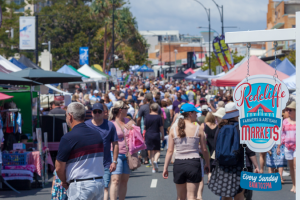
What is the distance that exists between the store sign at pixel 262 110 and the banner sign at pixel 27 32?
26825 millimetres

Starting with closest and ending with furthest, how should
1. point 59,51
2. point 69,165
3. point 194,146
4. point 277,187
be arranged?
point 277,187 < point 69,165 < point 194,146 < point 59,51

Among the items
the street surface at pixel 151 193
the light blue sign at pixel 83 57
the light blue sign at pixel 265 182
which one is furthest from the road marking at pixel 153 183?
the light blue sign at pixel 83 57

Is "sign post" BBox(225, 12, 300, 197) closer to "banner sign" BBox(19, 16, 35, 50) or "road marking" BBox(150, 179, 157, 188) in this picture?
"road marking" BBox(150, 179, 157, 188)

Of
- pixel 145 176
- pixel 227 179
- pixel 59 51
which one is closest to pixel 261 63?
pixel 145 176

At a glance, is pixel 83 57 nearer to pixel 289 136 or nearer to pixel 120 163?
pixel 289 136

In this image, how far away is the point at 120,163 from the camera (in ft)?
23.0

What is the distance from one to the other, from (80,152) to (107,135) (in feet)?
6.34

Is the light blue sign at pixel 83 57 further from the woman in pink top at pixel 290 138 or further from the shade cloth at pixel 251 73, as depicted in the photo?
the woman in pink top at pixel 290 138

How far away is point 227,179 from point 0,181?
553cm

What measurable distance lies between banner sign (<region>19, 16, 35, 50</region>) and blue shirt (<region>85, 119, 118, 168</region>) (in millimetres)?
24262

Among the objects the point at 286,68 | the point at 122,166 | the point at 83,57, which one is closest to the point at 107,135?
the point at 122,166

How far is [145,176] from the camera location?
10.8 meters

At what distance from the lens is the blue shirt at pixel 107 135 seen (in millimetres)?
6453

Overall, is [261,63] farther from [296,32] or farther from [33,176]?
[296,32]
